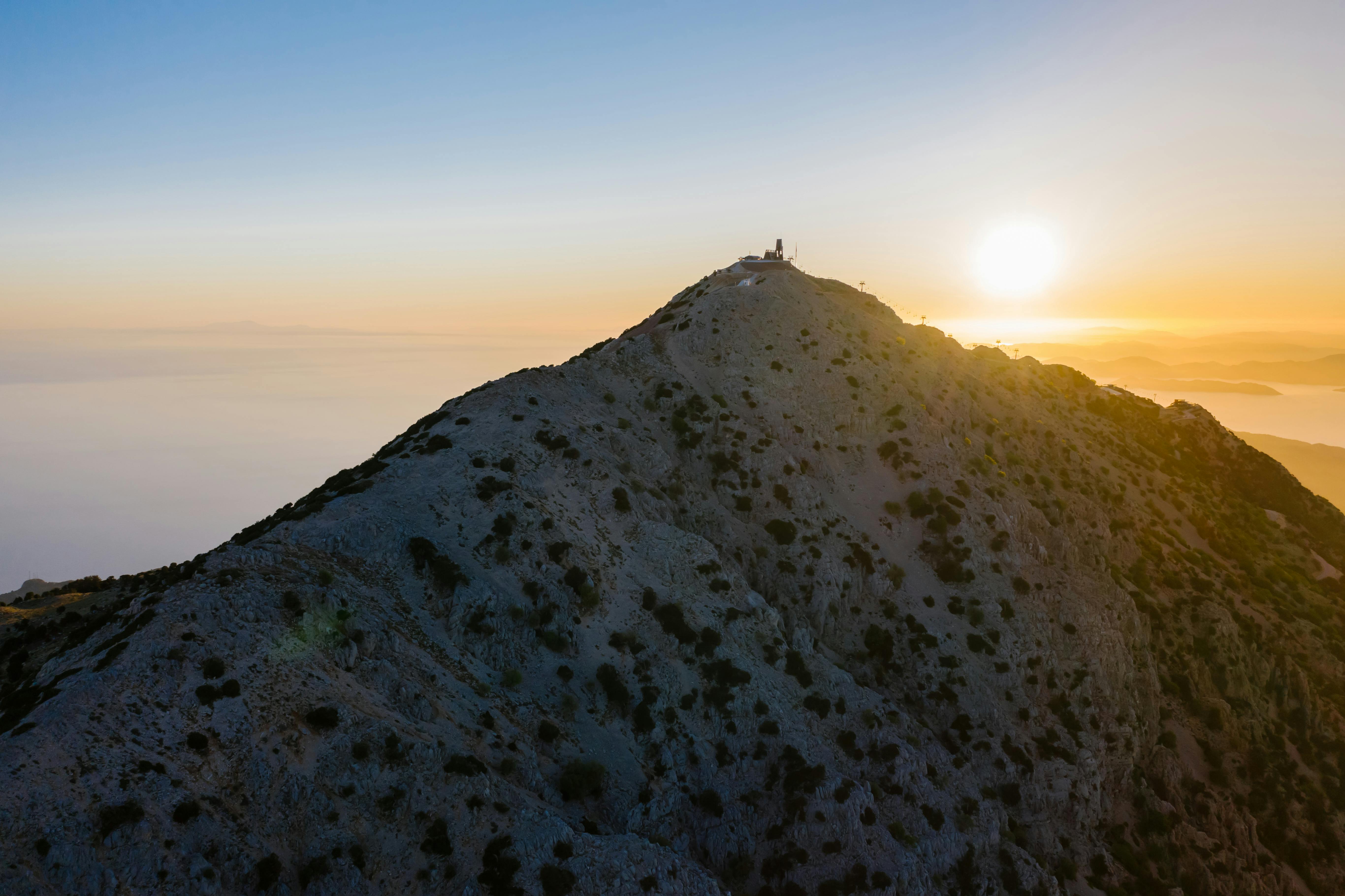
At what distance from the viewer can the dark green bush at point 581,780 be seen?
158ft

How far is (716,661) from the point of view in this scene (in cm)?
6069

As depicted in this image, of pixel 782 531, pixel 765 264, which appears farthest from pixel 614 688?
pixel 765 264

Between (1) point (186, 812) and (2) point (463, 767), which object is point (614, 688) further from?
(1) point (186, 812)

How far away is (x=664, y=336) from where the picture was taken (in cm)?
10169

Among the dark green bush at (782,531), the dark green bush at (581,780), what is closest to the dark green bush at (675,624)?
the dark green bush at (581,780)

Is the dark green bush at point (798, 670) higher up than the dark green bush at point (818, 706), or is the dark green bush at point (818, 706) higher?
the dark green bush at point (798, 670)

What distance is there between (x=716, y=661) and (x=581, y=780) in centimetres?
1598

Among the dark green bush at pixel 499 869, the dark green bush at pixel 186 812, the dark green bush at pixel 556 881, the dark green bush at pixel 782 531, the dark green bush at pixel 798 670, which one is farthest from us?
the dark green bush at pixel 782 531

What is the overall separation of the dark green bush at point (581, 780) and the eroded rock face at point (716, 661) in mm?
262

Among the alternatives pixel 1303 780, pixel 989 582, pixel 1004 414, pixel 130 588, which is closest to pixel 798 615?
pixel 989 582

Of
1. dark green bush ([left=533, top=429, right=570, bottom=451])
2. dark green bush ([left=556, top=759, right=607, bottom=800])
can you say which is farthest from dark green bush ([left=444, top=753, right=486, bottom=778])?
dark green bush ([left=533, top=429, right=570, bottom=451])

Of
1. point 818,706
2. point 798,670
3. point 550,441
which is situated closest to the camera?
point 818,706

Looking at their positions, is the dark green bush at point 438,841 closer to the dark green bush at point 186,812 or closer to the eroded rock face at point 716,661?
the eroded rock face at point 716,661

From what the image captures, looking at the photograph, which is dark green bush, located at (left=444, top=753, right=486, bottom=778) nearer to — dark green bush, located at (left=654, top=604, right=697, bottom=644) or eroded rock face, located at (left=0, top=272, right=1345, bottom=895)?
eroded rock face, located at (left=0, top=272, right=1345, bottom=895)
